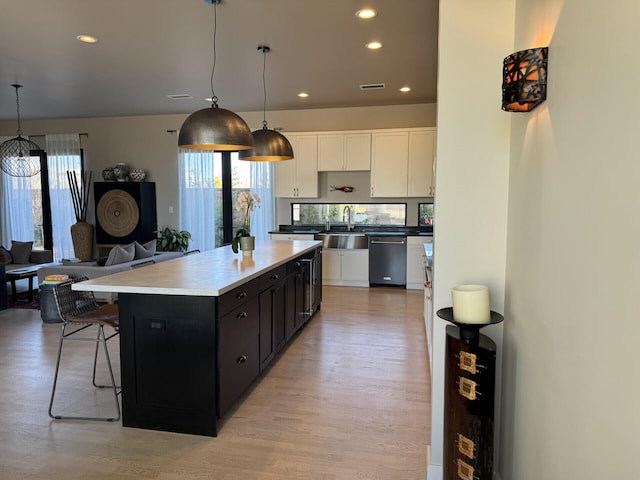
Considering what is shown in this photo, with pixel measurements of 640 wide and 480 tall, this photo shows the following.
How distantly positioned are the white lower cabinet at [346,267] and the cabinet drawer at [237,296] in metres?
3.81

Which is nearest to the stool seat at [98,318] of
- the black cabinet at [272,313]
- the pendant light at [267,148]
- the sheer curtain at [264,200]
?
the black cabinet at [272,313]

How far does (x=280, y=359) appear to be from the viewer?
3771 millimetres

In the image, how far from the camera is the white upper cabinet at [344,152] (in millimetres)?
6938

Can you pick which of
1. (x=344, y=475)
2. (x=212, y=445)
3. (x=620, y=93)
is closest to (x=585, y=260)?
(x=620, y=93)

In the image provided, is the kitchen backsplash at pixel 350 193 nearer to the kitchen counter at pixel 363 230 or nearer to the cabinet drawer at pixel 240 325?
the kitchen counter at pixel 363 230

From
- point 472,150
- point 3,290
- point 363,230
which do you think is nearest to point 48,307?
point 3,290

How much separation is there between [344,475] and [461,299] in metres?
1.15

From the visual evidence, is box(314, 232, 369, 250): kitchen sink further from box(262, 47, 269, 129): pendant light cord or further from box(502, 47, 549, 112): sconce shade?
box(502, 47, 549, 112): sconce shade

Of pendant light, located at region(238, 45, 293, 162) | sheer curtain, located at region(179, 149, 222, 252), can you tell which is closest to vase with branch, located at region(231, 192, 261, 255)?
pendant light, located at region(238, 45, 293, 162)

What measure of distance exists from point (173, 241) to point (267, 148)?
4.20 m

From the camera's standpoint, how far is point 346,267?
6.86 m

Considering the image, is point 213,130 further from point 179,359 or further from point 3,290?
point 3,290

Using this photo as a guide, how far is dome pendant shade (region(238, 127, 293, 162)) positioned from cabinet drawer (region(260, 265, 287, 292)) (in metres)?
1.05

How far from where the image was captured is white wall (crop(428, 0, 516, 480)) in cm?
187
